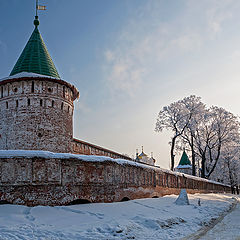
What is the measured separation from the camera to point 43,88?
15914 mm

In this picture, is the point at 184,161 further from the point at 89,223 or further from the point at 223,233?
the point at 89,223

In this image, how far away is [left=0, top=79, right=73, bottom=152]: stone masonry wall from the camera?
49.3ft

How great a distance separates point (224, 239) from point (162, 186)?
11.1m

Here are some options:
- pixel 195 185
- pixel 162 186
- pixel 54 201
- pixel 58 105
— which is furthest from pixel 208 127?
pixel 54 201

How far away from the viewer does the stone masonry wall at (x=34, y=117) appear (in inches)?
592

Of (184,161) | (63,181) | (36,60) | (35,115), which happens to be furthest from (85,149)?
(184,161)

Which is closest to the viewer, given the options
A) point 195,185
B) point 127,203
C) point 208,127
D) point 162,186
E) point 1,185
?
point 1,185

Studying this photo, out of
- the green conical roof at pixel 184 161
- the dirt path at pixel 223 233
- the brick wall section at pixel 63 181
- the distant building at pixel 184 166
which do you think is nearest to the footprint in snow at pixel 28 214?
the brick wall section at pixel 63 181

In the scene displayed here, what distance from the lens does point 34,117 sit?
50.3 feet

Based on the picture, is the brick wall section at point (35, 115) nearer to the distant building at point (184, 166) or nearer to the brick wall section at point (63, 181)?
the brick wall section at point (63, 181)

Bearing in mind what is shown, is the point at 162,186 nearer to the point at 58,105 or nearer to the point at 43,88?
the point at 58,105

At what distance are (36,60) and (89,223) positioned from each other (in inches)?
474

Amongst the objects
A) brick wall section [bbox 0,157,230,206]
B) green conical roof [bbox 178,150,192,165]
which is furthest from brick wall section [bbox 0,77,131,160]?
green conical roof [bbox 178,150,192,165]

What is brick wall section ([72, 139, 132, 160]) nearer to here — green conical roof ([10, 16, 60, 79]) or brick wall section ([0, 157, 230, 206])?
green conical roof ([10, 16, 60, 79])
